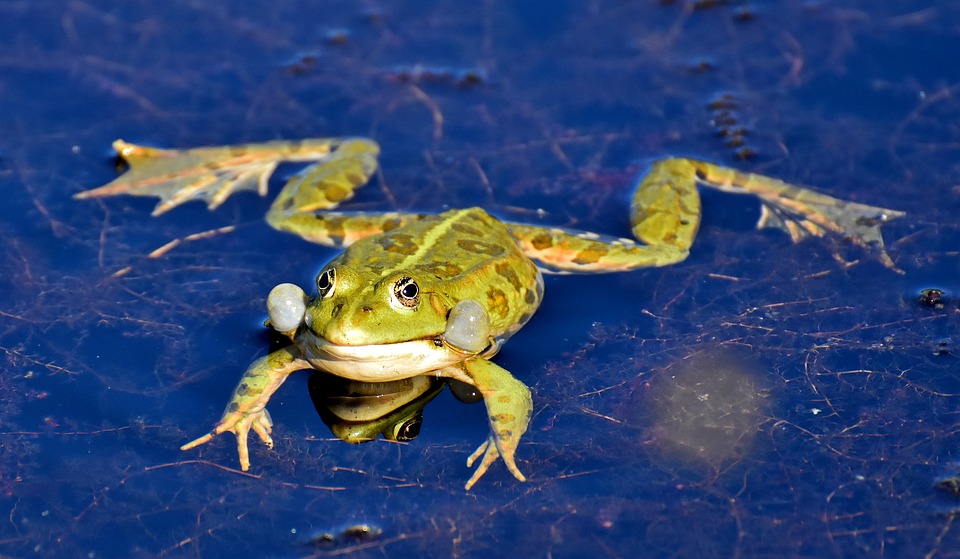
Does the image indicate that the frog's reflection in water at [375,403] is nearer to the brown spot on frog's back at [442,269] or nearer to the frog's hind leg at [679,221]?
the brown spot on frog's back at [442,269]

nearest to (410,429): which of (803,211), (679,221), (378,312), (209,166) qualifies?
(378,312)

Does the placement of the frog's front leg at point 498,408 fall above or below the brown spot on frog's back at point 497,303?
below

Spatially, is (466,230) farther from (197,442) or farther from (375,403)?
(197,442)

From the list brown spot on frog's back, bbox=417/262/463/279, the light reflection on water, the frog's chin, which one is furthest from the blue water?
brown spot on frog's back, bbox=417/262/463/279

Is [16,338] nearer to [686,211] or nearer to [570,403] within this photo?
[570,403]

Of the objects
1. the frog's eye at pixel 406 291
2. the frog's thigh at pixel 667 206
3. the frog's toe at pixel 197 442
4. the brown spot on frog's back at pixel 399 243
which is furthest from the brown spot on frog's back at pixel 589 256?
the frog's toe at pixel 197 442

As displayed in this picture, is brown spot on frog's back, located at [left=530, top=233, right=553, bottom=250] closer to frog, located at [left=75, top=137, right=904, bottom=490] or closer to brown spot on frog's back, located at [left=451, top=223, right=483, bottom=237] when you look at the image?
frog, located at [left=75, top=137, right=904, bottom=490]
